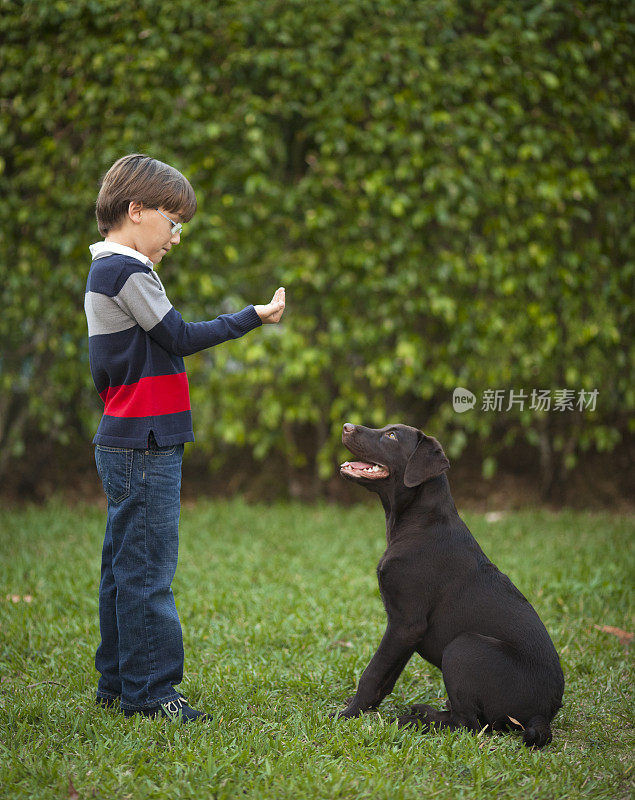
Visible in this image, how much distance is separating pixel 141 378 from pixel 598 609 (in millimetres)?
2840

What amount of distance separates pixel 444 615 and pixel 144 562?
1083mm

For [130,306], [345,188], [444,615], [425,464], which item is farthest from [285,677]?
[345,188]

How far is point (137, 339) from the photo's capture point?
8.73ft

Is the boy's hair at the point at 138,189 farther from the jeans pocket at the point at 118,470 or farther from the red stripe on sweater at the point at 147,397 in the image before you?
the jeans pocket at the point at 118,470

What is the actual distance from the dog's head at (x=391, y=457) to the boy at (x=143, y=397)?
586 mm

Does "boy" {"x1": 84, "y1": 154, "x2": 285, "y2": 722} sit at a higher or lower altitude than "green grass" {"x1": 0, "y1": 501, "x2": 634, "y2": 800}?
higher

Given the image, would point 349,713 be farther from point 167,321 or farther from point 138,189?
point 138,189

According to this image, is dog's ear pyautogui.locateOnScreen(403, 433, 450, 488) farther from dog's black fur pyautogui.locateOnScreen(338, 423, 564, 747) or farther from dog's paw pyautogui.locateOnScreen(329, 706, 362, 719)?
dog's paw pyautogui.locateOnScreen(329, 706, 362, 719)

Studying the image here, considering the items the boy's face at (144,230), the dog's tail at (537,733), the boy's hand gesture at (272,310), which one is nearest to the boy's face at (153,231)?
the boy's face at (144,230)

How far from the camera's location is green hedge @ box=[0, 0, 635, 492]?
562cm

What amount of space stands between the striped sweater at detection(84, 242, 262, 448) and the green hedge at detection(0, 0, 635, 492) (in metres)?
3.04

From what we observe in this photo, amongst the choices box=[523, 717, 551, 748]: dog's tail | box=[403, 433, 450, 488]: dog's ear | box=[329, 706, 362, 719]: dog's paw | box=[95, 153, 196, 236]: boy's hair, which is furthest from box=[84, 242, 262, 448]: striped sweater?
box=[523, 717, 551, 748]: dog's tail

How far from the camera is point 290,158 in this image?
20.4ft

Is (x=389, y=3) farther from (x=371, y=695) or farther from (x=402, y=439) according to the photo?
(x=371, y=695)
